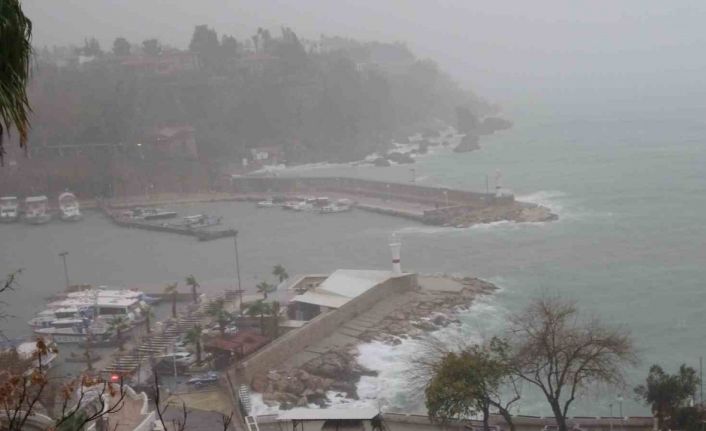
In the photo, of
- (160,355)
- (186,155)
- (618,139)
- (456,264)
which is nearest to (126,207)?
(186,155)

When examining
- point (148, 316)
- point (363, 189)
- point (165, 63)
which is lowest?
point (148, 316)

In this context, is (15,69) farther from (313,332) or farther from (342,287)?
(342,287)

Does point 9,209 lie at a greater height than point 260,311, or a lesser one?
greater

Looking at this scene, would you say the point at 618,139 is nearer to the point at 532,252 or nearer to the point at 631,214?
the point at 631,214

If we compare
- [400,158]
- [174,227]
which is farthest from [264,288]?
[400,158]

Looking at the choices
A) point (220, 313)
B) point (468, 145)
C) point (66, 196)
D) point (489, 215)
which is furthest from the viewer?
point (468, 145)

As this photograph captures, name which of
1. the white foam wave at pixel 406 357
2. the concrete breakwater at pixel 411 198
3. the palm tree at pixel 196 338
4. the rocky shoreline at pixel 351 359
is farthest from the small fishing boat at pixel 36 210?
the palm tree at pixel 196 338
